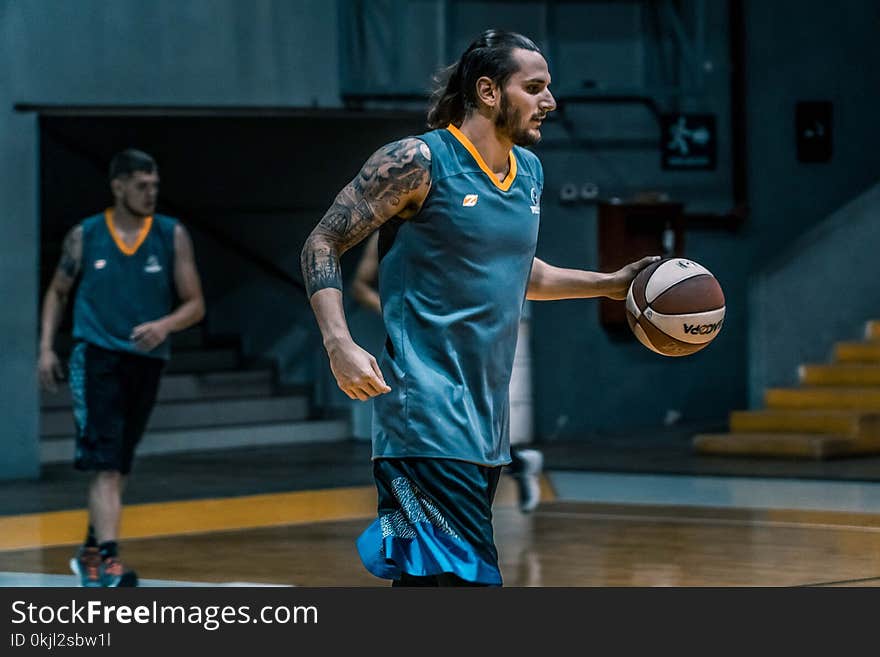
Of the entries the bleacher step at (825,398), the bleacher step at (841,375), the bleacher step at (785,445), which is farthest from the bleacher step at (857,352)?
the bleacher step at (785,445)

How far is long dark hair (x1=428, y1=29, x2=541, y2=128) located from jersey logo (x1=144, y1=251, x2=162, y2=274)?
147 inches

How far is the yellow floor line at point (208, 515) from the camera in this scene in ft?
35.9

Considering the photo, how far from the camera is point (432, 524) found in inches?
208


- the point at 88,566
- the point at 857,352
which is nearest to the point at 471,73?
the point at 88,566

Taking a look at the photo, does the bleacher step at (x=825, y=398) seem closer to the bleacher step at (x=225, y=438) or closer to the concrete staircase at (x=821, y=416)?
the concrete staircase at (x=821, y=416)

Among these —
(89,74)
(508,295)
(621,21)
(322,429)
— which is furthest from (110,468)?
(621,21)

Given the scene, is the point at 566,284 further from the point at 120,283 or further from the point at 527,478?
the point at 527,478

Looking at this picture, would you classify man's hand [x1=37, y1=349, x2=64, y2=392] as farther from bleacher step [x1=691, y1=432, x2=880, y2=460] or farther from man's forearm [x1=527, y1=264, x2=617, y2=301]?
bleacher step [x1=691, y1=432, x2=880, y2=460]

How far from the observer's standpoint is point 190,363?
A: 17922 mm

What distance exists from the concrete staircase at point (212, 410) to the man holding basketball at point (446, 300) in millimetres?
11103

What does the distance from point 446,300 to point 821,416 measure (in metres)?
10.7

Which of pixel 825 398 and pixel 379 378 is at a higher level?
pixel 379 378

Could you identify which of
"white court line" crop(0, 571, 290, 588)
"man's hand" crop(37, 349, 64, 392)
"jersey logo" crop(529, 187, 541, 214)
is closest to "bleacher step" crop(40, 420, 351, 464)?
"man's hand" crop(37, 349, 64, 392)
